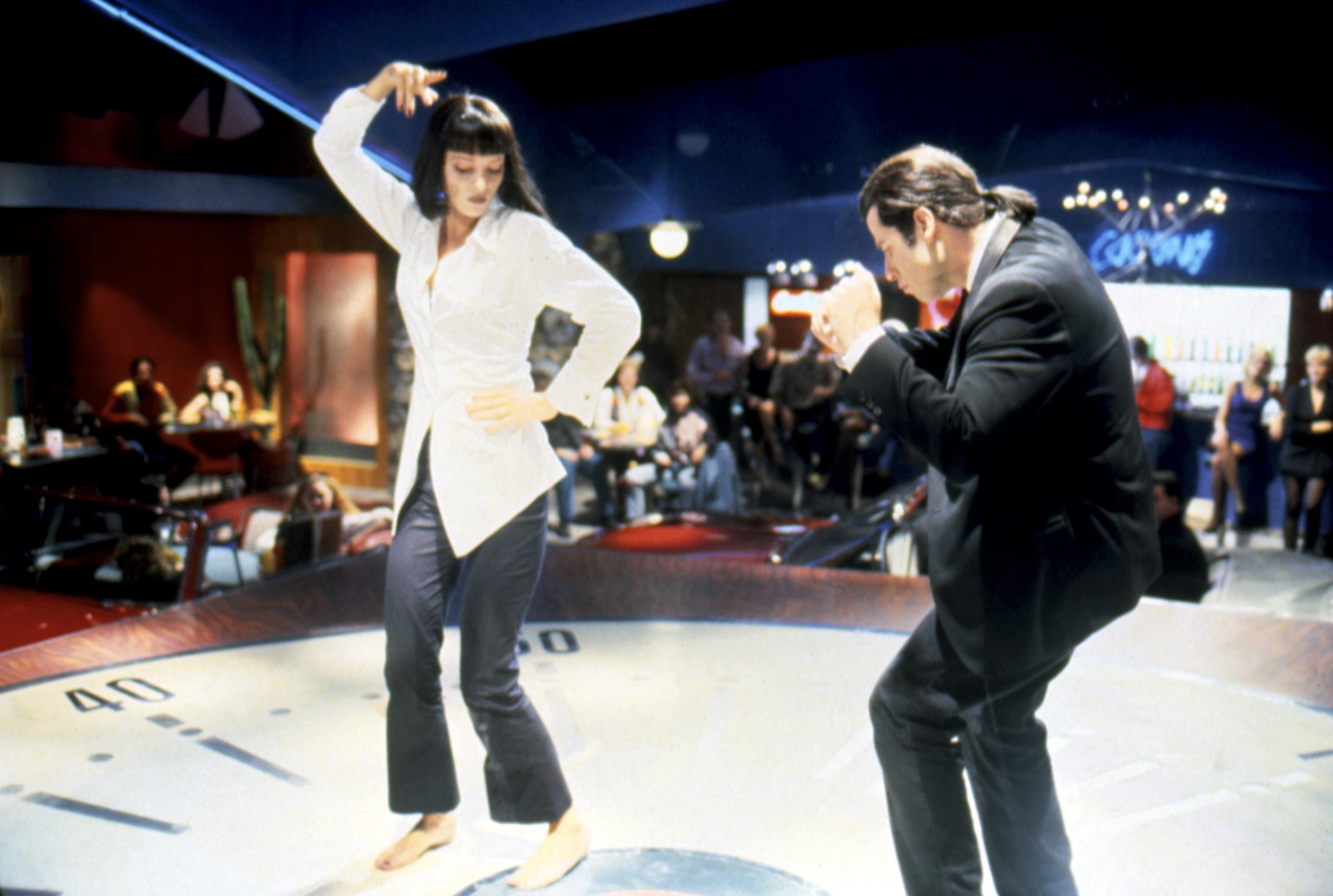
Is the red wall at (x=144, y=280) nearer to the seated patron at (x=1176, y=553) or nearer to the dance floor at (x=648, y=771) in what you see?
the dance floor at (x=648, y=771)

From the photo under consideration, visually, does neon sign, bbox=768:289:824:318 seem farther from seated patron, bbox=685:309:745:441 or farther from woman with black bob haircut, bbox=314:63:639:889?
woman with black bob haircut, bbox=314:63:639:889

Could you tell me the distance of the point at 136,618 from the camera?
404 cm

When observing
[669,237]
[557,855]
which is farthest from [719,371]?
[557,855]

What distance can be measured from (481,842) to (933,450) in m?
1.46

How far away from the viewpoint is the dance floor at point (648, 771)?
239 centimetres

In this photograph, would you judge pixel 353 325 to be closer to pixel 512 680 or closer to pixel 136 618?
pixel 136 618

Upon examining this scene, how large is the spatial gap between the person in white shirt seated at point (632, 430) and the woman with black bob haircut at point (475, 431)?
15.6 ft

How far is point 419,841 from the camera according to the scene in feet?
8.15

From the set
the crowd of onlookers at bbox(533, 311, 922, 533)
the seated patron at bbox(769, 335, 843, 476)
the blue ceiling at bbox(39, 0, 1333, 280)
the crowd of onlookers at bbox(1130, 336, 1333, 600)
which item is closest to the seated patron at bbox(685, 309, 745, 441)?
the crowd of onlookers at bbox(533, 311, 922, 533)

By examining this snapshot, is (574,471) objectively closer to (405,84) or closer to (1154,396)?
(1154,396)

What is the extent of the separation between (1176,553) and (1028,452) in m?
3.41

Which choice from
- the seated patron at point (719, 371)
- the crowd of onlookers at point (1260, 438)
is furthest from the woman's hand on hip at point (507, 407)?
the seated patron at point (719, 371)

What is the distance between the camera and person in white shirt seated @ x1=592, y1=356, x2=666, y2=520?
728 cm

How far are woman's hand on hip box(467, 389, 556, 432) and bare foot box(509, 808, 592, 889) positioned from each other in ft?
2.78
